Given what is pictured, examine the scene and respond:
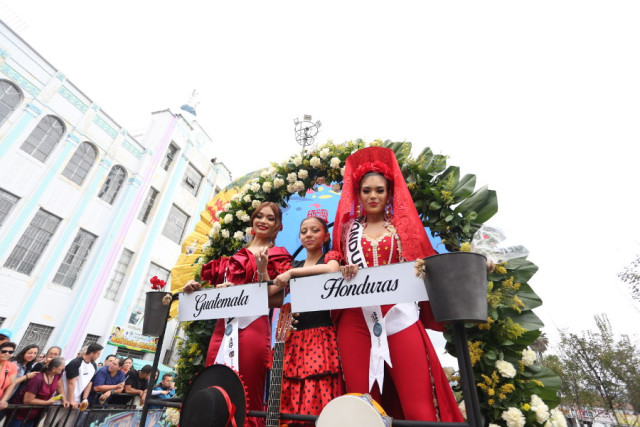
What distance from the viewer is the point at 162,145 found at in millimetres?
14773

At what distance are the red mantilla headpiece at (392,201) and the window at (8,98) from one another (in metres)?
12.4

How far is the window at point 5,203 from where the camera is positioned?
31.6 ft

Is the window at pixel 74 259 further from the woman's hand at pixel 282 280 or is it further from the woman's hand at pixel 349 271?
the woman's hand at pixel 349 271

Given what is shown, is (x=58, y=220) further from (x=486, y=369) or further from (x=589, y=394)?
(x=589, y=394)

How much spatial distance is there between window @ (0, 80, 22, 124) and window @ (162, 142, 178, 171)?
543cm

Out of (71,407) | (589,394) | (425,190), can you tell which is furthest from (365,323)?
(589,394)

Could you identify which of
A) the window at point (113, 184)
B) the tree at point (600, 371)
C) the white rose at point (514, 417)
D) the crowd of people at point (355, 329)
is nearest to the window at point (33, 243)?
the window at point (113, 184)

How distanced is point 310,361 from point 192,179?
16161mm

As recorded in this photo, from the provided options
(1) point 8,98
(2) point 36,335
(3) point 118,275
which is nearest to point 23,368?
(2) point 36,335

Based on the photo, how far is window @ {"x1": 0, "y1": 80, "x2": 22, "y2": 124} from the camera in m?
9.82

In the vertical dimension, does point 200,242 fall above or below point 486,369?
above

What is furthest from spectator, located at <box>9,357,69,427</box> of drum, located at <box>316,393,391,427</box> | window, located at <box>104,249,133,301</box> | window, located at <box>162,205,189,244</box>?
window, located at <box>162,205,189,244</box>

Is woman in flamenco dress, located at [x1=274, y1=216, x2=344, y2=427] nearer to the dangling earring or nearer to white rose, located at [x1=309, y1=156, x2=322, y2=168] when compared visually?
the dangling earring

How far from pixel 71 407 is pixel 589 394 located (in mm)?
24723
